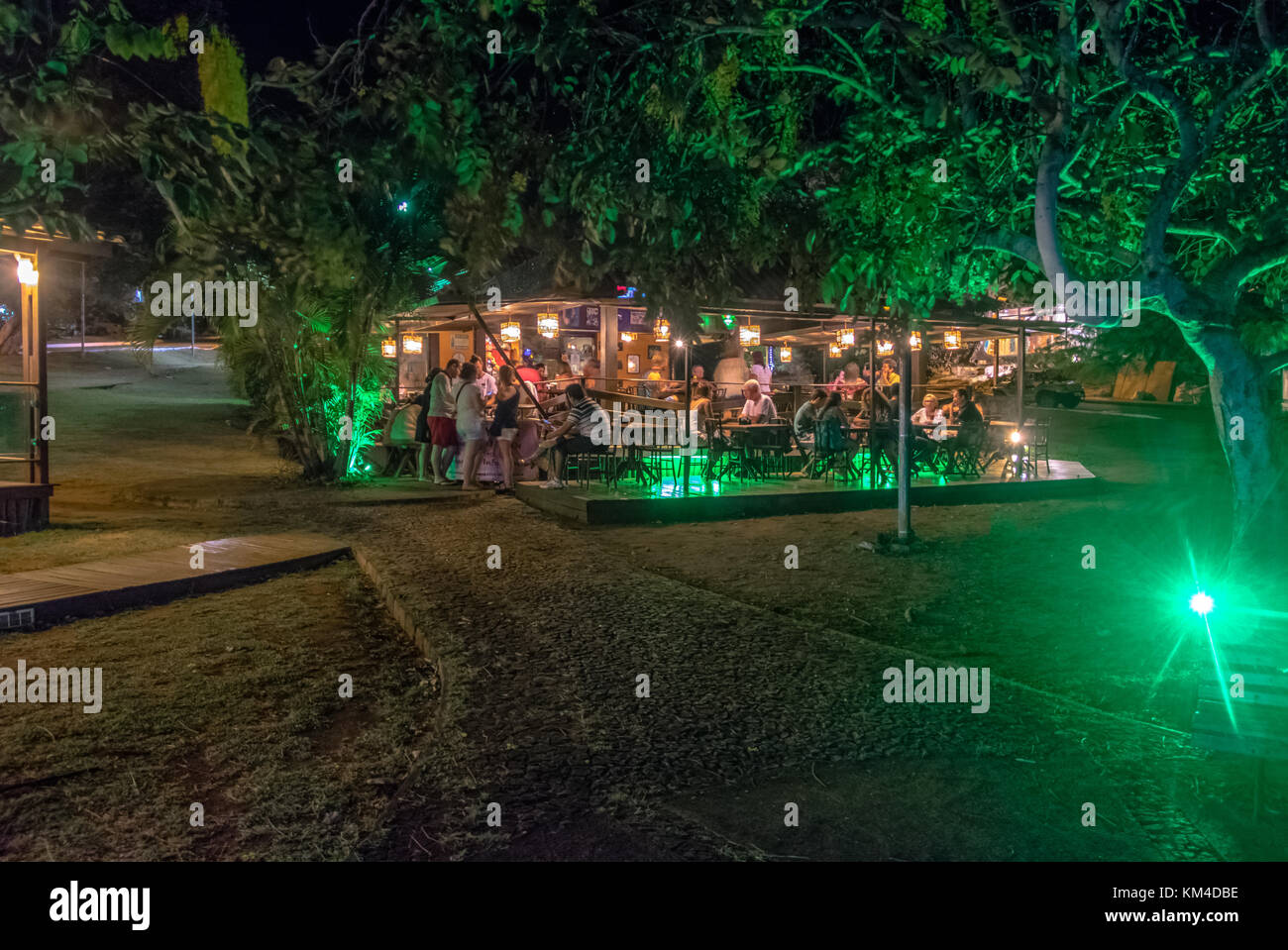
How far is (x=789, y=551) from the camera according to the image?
9.64m

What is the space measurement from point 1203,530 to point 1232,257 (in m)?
5.55

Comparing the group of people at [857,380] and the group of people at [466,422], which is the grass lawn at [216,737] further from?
the group of people at [857,380]

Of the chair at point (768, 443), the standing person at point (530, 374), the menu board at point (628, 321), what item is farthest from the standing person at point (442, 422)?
the menu board at point (628, 321)

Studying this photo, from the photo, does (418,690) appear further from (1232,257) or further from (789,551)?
(1232,257)

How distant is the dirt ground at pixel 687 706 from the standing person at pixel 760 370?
1269cm

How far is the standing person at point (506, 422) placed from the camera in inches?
560

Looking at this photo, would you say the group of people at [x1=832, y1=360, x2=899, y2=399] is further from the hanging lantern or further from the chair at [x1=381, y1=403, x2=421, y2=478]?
the hanging lantern

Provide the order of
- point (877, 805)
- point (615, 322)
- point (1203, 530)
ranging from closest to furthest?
point (877, 805)
point (1203, 530)
point (615, 322)

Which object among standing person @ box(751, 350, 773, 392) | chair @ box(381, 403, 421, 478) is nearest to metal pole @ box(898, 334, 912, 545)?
chair @ box(381, 403, 421, 478)

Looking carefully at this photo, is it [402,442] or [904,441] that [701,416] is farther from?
[904,441]

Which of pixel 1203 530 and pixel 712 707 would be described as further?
pixel 1203 530

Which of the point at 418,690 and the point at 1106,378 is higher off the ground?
the point at 1106,378
